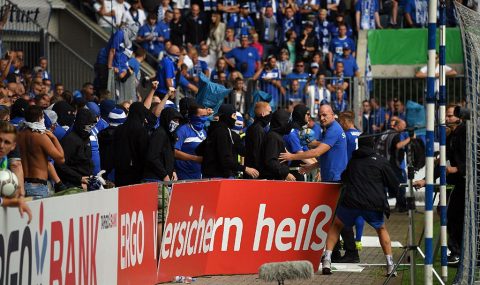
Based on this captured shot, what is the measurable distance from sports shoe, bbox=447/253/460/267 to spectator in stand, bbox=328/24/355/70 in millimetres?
12195

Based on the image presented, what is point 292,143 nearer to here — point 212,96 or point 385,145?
point 212,96

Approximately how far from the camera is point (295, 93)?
26.7 m

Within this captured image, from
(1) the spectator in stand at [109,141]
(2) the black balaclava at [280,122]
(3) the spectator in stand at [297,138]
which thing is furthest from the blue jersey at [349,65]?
(1) the spectator in stand at [109,141]

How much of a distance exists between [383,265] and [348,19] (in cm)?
1520

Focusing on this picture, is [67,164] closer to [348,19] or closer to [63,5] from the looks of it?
[63,5]

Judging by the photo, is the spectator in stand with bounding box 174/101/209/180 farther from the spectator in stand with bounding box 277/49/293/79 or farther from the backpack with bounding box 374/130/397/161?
the spectator in stand with bounding box 277/49/293/79

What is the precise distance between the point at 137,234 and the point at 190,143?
3370 mm

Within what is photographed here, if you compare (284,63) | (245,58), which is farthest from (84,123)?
(284,63)

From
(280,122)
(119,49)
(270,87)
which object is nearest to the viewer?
(280,122)

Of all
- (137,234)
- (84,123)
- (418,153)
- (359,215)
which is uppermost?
(84,123)

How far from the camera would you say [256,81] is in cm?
2666

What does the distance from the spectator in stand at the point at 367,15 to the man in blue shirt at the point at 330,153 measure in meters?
14.8

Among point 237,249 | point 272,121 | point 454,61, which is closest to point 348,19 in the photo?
point 454,61

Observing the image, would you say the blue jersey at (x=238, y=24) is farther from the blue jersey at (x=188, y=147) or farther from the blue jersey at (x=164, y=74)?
the blue jersey at (x=188, y=147)
